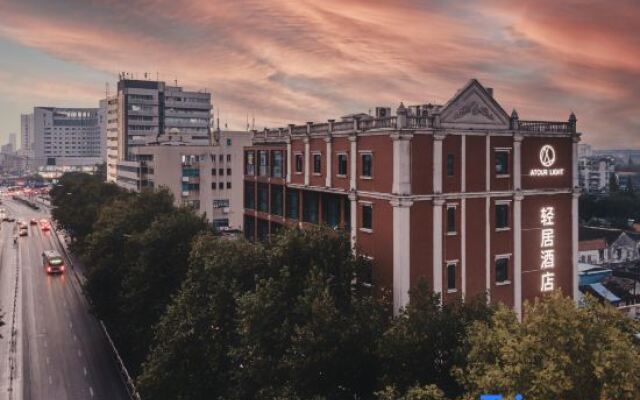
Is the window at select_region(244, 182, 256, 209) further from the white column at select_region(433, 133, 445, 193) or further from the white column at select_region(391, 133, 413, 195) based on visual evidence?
the white column at select_region(433, 133, 445, 193)

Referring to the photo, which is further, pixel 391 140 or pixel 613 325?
pixel 391 140

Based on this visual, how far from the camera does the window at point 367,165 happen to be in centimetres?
4501

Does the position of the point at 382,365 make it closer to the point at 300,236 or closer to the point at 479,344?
the point at 479,344

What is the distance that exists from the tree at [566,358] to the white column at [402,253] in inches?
623

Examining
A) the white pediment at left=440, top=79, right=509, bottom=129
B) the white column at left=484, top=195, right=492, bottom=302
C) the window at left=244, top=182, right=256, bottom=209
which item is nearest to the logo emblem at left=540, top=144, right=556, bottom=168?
the white pediment at left=440, top=79, right=509, bottom=129

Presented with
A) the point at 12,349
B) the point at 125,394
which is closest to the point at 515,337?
the point at 125,394

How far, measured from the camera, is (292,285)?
123 ft

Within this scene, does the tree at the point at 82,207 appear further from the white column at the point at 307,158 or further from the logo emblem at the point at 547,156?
the logo emblem at the point at 547,156

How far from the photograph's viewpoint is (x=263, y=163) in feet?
221

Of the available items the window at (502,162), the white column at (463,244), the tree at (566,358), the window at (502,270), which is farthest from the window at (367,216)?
the tree at (566,358)

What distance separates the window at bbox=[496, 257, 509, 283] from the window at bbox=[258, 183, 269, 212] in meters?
28.0

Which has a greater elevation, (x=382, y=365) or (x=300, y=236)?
(x=300, y=236)

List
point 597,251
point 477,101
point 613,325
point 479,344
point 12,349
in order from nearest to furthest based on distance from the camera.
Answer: point 613,325 < point 479,344 < point 477,101 < point 12,349 < point 597,251

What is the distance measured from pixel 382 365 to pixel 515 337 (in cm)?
884
